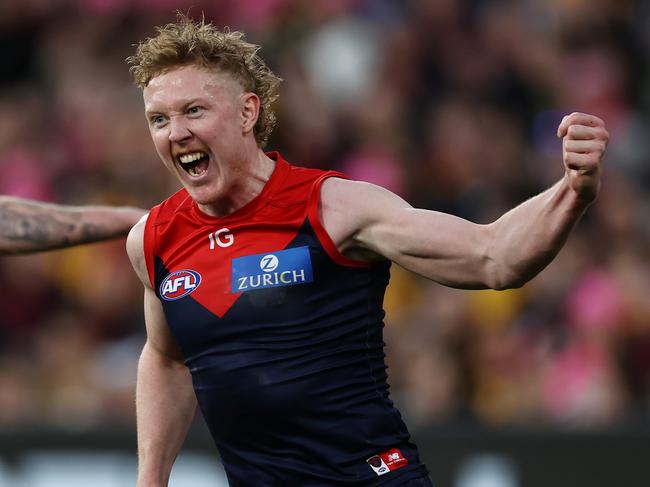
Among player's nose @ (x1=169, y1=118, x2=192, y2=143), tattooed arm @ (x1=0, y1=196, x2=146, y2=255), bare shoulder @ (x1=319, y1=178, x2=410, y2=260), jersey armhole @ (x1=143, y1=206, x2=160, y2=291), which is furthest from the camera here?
tattooed arm @ (x1=0, y1=196, x2=146, y2=255)

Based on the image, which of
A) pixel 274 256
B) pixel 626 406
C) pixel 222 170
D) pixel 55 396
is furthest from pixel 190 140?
pixel 55 396

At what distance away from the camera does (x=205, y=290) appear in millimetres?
4289

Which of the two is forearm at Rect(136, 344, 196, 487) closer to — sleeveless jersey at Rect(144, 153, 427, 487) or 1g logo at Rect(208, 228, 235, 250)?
sleeveless jersey at Rect(144, 153, 427, 487)

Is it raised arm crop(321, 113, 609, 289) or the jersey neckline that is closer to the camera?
raised arm crop(321, 113, 609, 289)

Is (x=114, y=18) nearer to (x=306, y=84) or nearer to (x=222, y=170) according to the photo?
(x=306, y=84)

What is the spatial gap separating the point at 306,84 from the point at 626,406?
12.6 ft

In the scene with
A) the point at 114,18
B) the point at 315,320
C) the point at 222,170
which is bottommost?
the point at 315,320

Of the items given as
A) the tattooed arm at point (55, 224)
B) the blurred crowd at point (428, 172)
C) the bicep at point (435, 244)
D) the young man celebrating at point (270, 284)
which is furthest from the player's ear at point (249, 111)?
the blurred crowd at point (428, 172)

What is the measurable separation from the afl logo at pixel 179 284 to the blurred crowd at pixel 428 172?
Result: 3.66 m

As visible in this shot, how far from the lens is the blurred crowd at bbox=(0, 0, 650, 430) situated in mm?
8039

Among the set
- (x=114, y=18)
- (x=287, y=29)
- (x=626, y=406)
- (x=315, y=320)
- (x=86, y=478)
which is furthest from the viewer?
(x=114, y=18)

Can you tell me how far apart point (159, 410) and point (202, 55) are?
4.19 ft

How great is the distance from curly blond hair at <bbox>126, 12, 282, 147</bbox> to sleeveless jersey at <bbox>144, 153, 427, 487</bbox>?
Answer: 0.41 m

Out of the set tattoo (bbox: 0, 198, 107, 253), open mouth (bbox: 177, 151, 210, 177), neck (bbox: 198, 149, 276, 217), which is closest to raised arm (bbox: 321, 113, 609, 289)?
neck (bbox: 198, 149, 276, 217)
